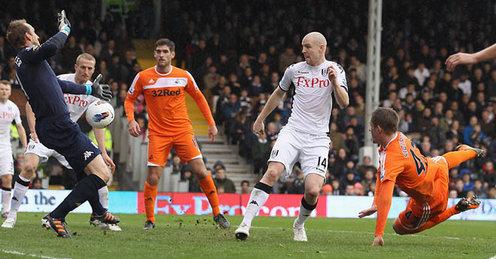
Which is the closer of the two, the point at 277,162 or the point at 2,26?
the point at 277,162

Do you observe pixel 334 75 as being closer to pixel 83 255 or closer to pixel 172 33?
pixel 83 255

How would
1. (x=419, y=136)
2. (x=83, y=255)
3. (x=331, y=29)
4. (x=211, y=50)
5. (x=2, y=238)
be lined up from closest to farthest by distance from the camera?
1. (x=83, y=255)
2. (x=2, y=238)
3. (x=419, y=136)
4. (x=211, y=50)
5. (x=331, y=29)

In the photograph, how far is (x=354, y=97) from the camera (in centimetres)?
3038

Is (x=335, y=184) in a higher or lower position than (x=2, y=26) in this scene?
lower

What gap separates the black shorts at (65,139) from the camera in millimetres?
12492

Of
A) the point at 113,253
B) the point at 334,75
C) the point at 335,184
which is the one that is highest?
the point at 334,75

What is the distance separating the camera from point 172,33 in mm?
32781

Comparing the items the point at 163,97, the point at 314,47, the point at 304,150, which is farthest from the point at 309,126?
the point at 163,97

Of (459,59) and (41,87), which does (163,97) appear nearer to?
(41,87)

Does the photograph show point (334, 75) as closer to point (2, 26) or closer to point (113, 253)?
point (113, 253)

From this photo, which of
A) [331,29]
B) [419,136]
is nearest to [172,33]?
[331,29]

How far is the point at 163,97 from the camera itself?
49.1 feet

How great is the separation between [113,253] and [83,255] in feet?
1.25

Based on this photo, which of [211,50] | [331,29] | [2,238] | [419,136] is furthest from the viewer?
[331,29]
